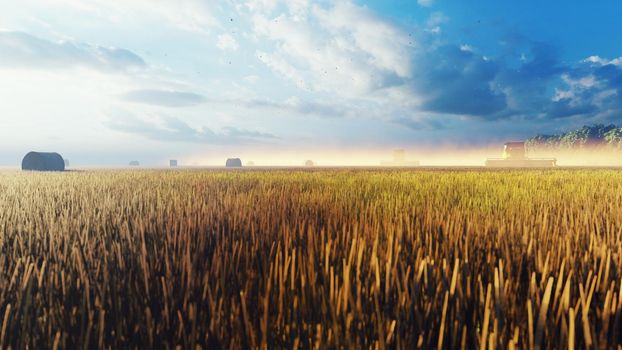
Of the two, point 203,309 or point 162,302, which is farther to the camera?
point 162,302

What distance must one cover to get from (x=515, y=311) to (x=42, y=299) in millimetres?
1841

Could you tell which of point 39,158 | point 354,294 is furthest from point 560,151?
point 354,294

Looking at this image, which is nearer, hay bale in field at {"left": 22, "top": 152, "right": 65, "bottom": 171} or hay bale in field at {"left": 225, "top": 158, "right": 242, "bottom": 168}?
hay bale in field at {"left": 22, "top": 152, "right": 65, "bottom": 171}

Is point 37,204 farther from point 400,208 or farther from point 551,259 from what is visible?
point 551,259

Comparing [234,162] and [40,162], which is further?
[234,162]

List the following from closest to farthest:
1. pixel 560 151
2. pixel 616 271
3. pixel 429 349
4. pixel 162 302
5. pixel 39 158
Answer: pixel 429 349, pixel 162 302, pixel 616 271, pixel 39 158, pixel 560 151

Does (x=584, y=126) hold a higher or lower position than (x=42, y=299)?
higher

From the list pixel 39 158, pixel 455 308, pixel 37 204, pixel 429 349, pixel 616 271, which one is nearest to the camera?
pixel 429 349

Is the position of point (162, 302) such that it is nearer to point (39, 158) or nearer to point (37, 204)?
point (37, 204)

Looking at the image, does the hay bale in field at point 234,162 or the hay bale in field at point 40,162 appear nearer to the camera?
the hay bale in field at point 40,162

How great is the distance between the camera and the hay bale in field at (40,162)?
27.8 meters

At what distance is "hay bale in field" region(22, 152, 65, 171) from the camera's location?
91.3ft

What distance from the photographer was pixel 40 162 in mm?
27875

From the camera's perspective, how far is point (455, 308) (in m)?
1.35
